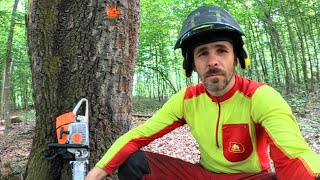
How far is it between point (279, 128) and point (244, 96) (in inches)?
15.7

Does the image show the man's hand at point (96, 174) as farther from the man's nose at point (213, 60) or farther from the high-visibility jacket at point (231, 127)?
the man's nose at point (213, 60)

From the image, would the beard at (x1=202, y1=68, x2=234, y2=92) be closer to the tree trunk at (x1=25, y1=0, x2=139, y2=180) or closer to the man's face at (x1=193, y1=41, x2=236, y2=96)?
the man's face at (x1=193, y1=41, x2=236, y2=96)

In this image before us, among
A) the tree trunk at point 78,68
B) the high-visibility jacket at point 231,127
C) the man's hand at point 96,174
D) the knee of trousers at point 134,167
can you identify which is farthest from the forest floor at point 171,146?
the high-visibility jacket at point 231,127

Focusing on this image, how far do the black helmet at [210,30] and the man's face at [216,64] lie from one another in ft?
0.14

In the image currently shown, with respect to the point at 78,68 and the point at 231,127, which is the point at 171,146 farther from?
the point at 231,127

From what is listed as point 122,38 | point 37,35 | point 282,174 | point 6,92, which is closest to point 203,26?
point 282,174

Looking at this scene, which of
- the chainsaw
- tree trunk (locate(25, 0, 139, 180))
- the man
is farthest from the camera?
tree trunk (locate(25, 0, 139, 180))

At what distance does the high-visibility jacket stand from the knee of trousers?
38mm

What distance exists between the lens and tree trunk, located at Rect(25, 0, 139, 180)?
288 centimetres

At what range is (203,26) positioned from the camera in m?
1.98

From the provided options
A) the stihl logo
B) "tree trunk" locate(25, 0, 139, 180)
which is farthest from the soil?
the stihl logo

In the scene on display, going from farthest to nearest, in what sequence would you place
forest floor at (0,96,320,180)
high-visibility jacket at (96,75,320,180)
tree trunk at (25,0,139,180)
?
forest floor at (0,96,320,180) < tree trunk at (25,0,139,180) < high-visibility jacket at (96,75,320,180)

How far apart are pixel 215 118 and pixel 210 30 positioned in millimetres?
579

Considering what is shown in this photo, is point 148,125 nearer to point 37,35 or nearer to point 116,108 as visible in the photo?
point 116,108
